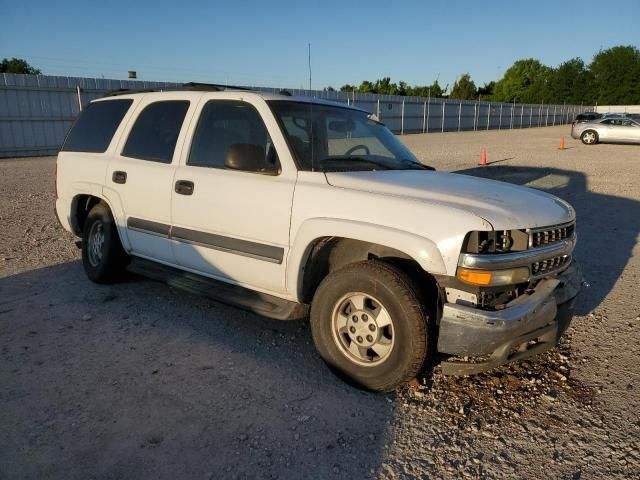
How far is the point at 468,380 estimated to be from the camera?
3498 millimetres

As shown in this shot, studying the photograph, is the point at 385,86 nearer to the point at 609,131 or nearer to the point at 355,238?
the point at 609,131

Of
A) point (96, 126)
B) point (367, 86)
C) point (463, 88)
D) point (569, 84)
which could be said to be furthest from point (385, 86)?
point (96, 126)

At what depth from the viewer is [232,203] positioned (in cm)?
382

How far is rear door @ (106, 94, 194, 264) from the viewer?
4352 millimetres

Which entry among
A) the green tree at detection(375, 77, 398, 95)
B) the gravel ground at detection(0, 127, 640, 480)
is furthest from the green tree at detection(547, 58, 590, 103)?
the gravel ground at detection(0, 127, 640, 480)

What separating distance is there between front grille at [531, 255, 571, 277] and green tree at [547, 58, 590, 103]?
311 feet

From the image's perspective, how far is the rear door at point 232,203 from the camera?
3633mm

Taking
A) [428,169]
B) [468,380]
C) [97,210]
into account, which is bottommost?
[468,380]

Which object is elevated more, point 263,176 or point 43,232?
point 263,176

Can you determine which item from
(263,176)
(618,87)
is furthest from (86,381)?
(618,87)

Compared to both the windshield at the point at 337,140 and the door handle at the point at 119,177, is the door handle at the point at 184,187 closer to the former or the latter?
the door handle at the point at 119,177

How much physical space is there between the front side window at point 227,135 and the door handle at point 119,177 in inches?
34.1

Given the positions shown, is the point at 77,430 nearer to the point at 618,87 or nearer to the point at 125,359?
the point at 125,359

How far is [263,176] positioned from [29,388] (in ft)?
6.95
